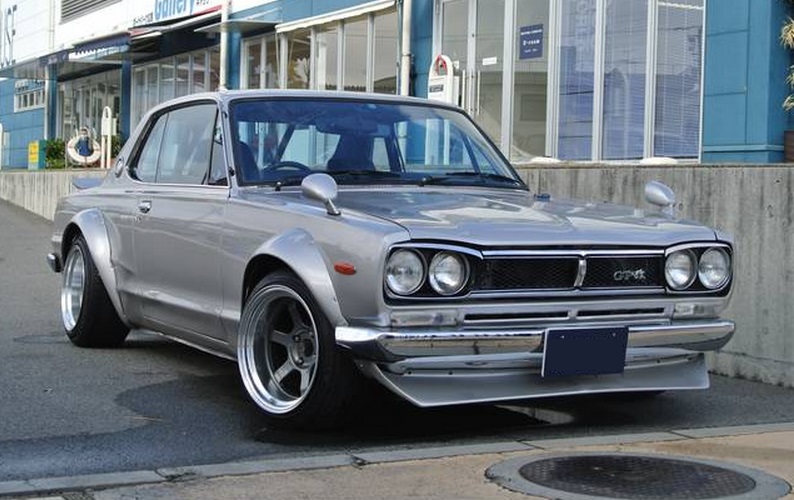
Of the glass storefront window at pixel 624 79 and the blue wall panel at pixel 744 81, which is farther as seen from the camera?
the glass storefront window at pixel 624 79

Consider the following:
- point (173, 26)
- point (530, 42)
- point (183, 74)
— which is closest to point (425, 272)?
point (530, 42)

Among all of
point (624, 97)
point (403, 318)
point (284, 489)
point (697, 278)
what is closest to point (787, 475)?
point (697, 278)

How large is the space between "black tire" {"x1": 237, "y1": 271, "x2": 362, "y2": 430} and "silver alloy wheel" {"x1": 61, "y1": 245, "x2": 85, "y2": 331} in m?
2.66

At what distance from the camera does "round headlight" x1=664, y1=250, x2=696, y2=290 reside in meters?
5.52

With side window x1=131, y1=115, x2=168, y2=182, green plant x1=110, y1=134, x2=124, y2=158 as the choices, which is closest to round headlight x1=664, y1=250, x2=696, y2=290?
side window x1=131, y1=115, x2=168, y2=182

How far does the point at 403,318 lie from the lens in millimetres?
4996

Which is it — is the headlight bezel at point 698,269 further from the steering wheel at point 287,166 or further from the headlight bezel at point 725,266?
the steering wheel at point 287,166

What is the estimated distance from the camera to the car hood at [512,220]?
5.14 metres

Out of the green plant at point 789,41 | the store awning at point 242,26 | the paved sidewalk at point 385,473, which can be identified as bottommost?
the paved sidewalk at point 385,473

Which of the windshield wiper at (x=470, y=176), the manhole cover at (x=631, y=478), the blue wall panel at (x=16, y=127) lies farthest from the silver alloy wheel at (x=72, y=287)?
the blue wall panel at (x=16, y=127)

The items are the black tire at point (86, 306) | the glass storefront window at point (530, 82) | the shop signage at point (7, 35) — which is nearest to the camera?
the black tire at point (86, 306)

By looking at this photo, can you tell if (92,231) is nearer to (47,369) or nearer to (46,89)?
(47,369)

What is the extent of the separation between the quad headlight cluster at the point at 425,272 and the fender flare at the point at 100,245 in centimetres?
283

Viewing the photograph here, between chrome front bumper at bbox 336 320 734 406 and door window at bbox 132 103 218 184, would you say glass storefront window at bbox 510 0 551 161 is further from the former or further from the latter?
chrome front bumper at bbox 336 320 734 406
